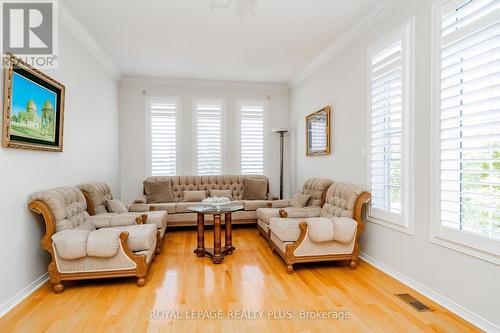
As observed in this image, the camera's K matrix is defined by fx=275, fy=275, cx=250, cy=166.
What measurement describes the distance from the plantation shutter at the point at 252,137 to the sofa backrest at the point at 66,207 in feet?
11.5

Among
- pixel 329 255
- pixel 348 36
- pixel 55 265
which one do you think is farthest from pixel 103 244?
pixel 348 36

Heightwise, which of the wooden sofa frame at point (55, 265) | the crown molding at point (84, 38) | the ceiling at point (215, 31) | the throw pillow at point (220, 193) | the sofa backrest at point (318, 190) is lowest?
the wooden sofa frame at point (55, 265)

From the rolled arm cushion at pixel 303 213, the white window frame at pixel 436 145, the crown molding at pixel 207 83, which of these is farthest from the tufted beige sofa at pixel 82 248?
the crown molding at pixel 207 83

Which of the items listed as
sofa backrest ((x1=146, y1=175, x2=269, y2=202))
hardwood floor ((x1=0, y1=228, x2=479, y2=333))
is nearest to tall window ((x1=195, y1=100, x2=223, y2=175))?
sofa backrest ((x1=146, y1=175, x2=269, y2=202))

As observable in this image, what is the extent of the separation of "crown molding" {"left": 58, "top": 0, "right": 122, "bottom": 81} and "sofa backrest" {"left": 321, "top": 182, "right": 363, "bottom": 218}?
3958mm

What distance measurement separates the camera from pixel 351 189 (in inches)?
134

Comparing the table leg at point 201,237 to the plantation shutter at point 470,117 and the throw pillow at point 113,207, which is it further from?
the plantation shutter at point 470,117

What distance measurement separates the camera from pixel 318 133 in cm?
485

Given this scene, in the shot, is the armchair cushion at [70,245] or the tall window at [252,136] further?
the tall window at [252,136]

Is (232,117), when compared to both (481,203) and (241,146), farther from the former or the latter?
(481,203)

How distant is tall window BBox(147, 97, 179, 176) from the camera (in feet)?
19.1

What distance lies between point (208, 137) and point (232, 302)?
13.6 ft

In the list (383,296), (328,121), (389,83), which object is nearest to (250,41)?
(328,121)

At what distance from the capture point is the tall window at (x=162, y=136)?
5.83 meters
